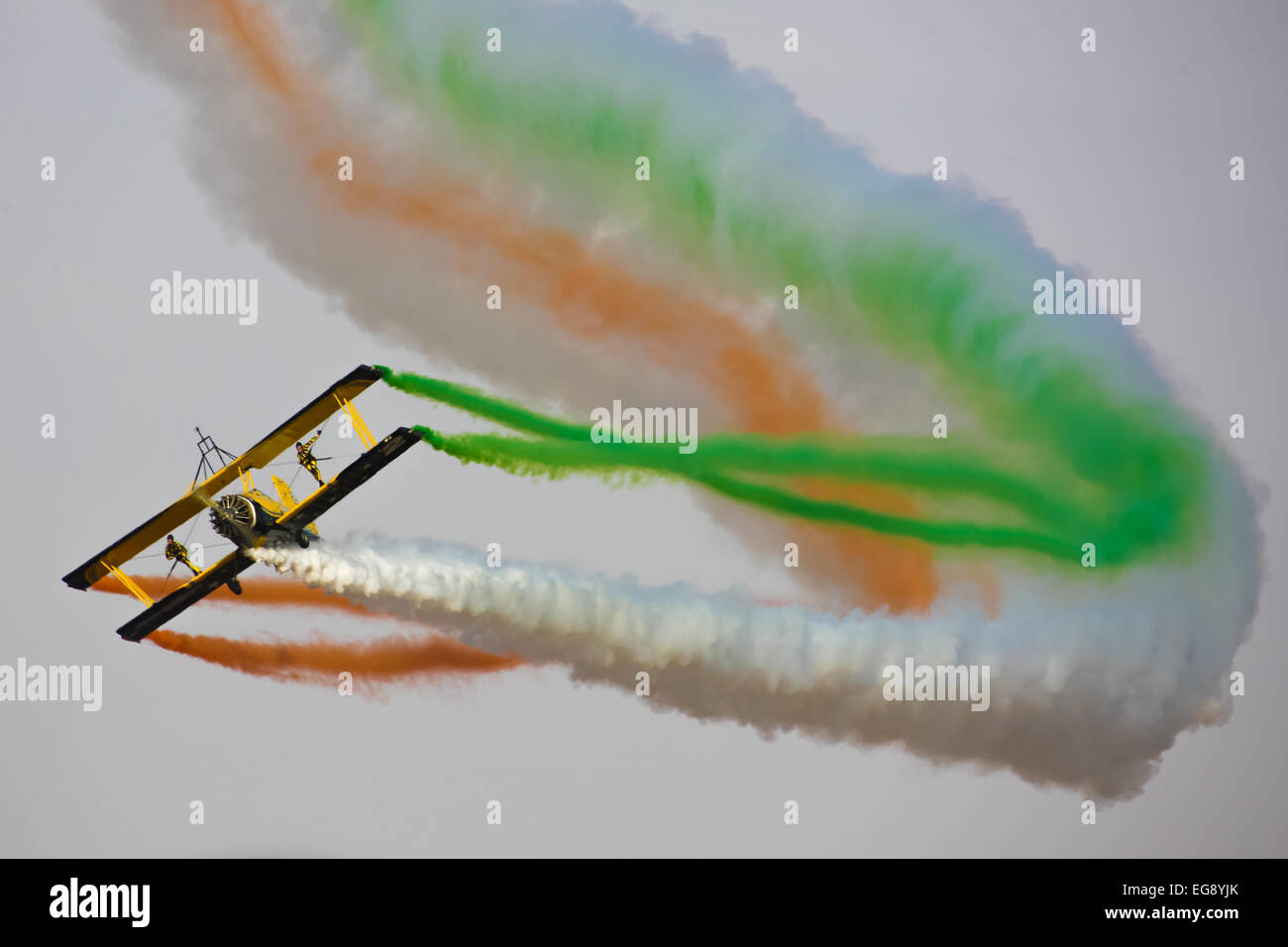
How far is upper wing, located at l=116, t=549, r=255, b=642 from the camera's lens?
33.3 meters

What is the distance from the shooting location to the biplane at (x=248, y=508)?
3141 cm

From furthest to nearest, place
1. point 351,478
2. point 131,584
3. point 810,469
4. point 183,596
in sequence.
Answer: point 810,469 < point 131,584 < point 183,596 < point 351,478

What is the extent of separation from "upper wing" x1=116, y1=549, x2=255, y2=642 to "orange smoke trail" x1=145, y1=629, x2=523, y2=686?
3041 millimetres

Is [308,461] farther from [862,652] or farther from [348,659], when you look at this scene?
[862,652]

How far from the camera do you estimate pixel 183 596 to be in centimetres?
3381

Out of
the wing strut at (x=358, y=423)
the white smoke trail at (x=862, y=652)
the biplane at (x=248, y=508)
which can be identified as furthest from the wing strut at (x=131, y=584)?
the wing strut at (x=358, y=423)

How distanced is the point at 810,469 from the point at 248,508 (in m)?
14.1

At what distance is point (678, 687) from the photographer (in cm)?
3634

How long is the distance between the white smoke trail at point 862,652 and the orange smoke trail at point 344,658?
267cm

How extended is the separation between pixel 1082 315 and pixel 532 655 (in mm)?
17687

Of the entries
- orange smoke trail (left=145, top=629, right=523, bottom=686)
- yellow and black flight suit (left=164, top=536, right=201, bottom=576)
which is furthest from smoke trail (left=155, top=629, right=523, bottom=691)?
yellow and black flight suit (left=164, top=536, right=201, bottom=576)

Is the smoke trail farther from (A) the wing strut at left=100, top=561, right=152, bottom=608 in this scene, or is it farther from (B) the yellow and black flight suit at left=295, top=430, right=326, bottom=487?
(B) the yellow and black flight suit at left=295, top=430, right=326, bottom=487

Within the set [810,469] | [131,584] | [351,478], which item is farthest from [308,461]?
[810,469]
